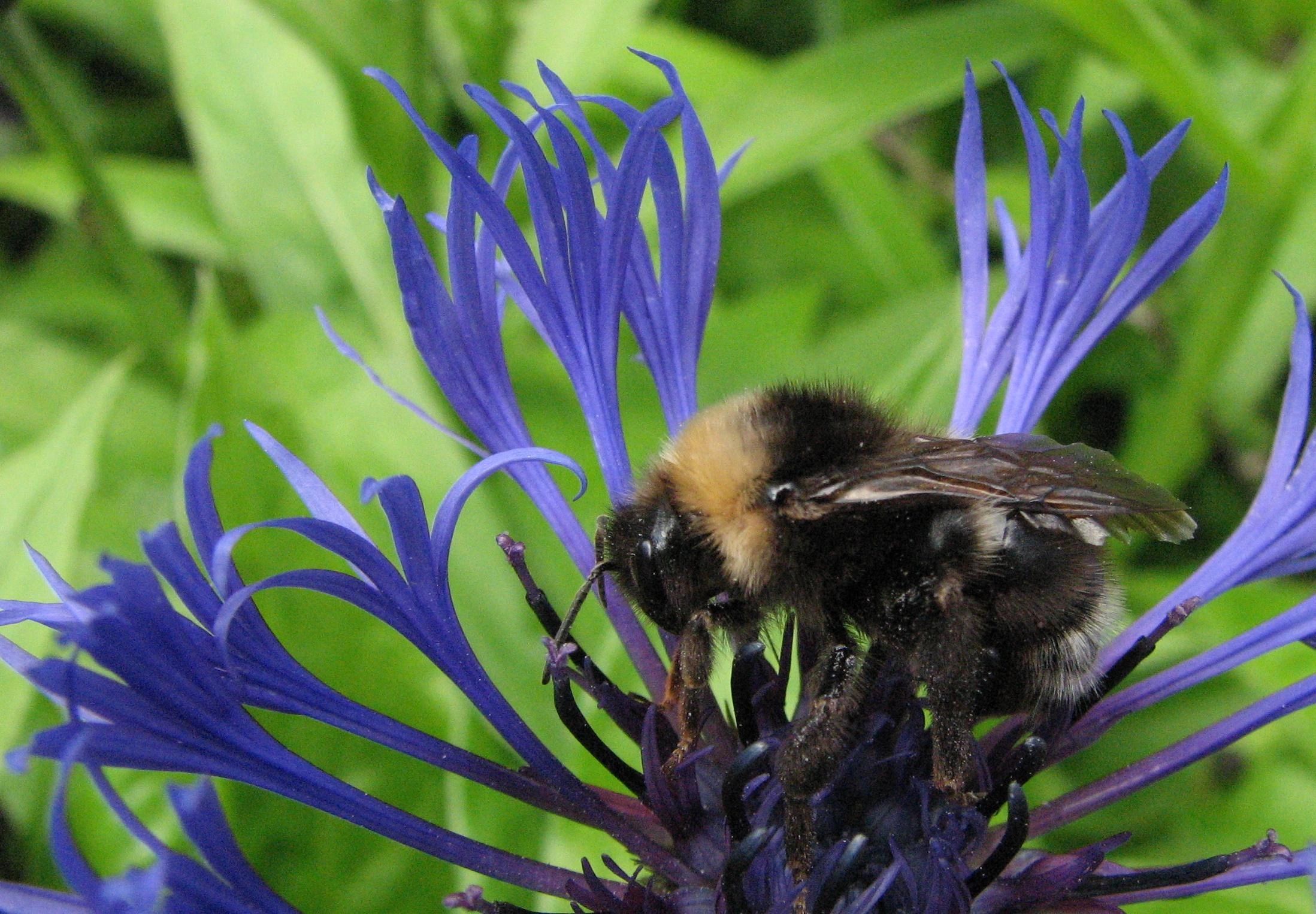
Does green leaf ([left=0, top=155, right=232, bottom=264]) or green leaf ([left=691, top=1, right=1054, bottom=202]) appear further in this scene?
green leaf ([left=0, top=155, right=232, bottom=264])

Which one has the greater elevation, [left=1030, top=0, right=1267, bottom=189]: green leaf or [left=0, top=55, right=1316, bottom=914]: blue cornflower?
[left=1030, top=0, right=1267, bottom=189]: green leaf

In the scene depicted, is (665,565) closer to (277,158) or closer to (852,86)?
(852,86)

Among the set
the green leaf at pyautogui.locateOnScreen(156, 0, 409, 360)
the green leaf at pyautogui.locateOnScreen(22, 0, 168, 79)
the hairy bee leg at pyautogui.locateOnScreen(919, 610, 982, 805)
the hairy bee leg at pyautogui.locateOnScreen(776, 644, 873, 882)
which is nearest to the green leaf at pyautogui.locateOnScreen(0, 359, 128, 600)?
the green leaf at pyautogui.locateOnScreen(156, 0, 409, 360)

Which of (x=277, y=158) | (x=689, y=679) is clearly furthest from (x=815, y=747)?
(x=277, y=158)

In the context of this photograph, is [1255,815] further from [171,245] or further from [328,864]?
[171,245]

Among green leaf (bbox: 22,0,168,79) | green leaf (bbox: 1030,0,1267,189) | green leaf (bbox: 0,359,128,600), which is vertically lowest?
green leaf (bbox: 0,359,128,600)

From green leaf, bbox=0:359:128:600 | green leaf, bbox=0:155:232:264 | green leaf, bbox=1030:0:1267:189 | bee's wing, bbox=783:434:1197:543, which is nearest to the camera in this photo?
bee's wing, bbox=783:434:1197:543

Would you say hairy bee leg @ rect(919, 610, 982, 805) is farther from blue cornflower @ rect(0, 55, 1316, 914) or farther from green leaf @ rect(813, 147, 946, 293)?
green leaf @ rect(813, 147, 946, 293)
